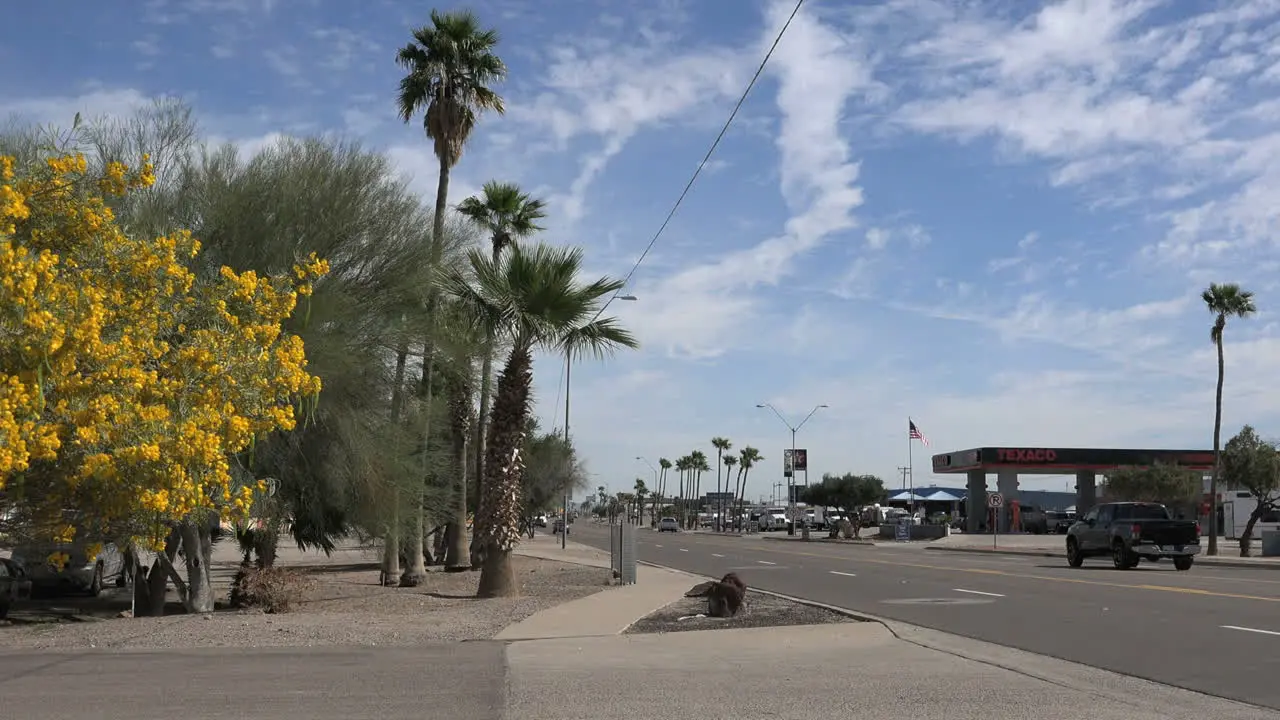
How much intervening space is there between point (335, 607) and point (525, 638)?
22.8ft

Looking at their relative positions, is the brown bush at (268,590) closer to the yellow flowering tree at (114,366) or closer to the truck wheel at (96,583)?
the yellow flowering tree at (114,366)

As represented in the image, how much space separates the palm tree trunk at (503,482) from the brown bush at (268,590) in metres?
3.43

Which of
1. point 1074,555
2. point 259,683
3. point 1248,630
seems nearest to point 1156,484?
point 1074,555

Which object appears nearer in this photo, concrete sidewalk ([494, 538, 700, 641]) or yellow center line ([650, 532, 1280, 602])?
concrete sidewalk ([494, 538, 700, 641])

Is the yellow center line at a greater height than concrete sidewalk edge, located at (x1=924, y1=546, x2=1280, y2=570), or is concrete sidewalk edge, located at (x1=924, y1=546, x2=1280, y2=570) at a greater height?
the yellow center line

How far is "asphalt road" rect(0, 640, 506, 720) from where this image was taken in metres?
9.99

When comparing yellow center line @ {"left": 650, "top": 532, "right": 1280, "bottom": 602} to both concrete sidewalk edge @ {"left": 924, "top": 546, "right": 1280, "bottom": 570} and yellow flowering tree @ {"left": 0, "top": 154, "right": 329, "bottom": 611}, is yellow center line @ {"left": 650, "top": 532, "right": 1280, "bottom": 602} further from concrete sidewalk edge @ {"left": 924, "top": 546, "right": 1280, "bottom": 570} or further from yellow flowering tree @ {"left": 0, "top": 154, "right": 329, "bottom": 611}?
yellow flowering tree @ {"left": 0, "top": 154, "right": 329, "bottom": 611}

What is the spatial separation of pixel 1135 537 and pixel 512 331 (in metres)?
19.0

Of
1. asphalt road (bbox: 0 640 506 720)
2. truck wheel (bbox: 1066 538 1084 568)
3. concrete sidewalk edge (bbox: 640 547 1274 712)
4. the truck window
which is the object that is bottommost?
asphalt road (bbox: 0 640 506 720)

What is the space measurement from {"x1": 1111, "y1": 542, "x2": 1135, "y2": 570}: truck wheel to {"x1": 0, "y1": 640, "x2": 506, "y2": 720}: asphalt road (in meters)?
23.4

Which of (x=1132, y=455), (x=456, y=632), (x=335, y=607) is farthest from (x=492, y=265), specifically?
(x=1132, y=455)

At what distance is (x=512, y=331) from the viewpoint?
73.2 feet

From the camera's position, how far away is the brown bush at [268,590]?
20062 millimetres

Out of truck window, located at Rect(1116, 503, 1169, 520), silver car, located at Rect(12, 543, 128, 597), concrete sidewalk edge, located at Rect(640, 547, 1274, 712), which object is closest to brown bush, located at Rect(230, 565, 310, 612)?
silver car, located at Rect(12, 543, 128, 597)
